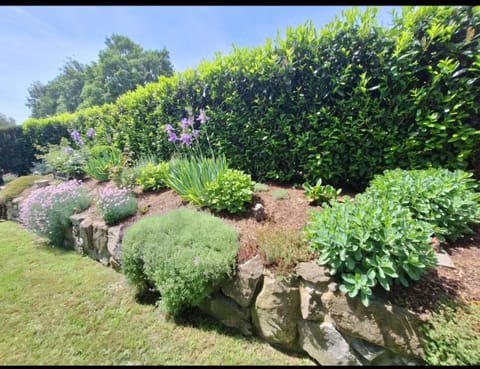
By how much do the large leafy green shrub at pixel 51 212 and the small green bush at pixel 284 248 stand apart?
3.60 metres

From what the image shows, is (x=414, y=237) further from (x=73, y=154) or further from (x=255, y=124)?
(x=73, y=154)

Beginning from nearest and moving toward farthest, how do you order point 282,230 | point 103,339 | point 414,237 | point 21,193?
point 414,237 < point 103,339 < point 282,230 < point 21,193

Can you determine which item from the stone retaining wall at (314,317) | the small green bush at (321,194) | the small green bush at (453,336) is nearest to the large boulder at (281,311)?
the stone retaining wall at (314,317)

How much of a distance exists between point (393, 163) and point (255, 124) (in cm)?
224

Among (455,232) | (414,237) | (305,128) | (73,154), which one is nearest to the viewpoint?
(414,237)

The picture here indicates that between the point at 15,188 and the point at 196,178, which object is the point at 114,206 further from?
the point at 15,188

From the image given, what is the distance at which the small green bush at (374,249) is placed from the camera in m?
1.44

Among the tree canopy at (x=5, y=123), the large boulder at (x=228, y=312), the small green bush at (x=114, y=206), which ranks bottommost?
the large boulder at (x=228, y=312)

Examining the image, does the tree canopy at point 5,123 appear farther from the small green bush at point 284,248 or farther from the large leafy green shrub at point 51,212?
the small green bush at point 284,248

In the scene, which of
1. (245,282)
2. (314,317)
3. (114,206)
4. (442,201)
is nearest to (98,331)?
(245,282)

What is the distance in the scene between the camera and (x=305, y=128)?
322 centimetres

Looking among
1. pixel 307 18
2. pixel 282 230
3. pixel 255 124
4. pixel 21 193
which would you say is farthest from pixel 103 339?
pixel 21 193

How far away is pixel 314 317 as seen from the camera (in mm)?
1672

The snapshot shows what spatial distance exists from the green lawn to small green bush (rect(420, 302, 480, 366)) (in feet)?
2.98
